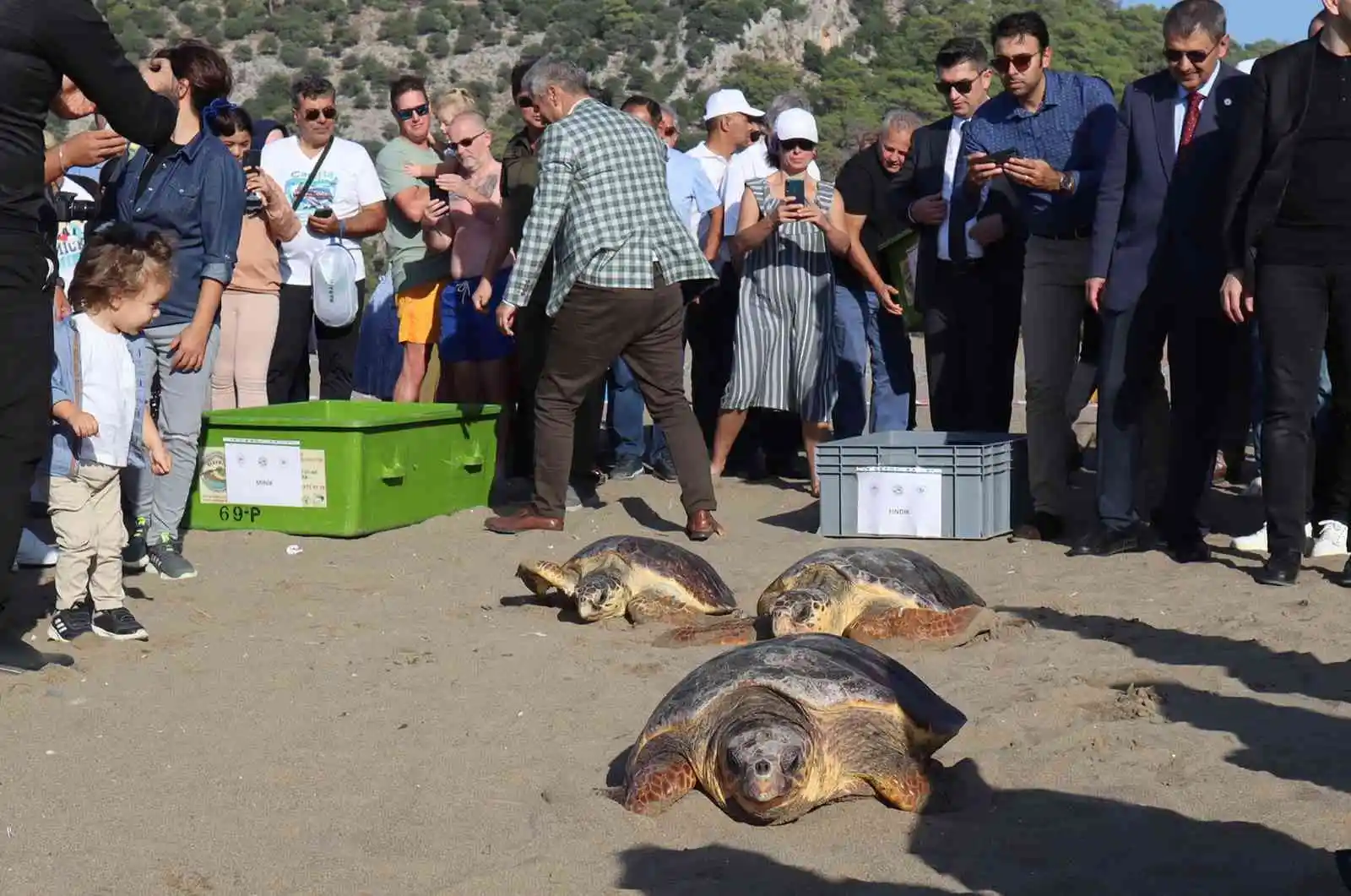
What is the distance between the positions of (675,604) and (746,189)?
2997 millimetres

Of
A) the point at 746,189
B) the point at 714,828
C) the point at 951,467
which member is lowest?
the point at 714,828

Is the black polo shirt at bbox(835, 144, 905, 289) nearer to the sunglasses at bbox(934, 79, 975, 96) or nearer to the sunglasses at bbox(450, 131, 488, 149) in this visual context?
the sunglasses at bbox(934, 79, 975, 96)

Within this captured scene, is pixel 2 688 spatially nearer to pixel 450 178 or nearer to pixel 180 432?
pixel 180 432

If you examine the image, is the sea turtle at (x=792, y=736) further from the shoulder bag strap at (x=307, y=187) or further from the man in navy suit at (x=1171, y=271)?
the shoulder bag strap at (x=307, y=187)

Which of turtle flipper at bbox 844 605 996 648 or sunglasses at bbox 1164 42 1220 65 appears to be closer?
turtle flipper at bbox 844 605 996 648

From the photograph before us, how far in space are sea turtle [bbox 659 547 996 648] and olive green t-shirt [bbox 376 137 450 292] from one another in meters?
3.40

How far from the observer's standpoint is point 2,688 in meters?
4.75

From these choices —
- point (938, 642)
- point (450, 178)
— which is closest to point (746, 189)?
point (450, 178)

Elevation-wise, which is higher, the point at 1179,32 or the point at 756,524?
the point at 1179,32

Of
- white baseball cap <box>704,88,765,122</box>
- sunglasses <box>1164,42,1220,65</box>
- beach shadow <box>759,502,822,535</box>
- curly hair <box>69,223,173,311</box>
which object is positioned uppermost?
white baseball cap <box>704,88,765,122</box>

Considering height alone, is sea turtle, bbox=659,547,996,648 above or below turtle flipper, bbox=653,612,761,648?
above

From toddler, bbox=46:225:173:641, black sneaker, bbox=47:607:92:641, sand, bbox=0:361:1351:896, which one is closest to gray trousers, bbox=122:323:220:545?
sand, bbox=0:361:1351:896

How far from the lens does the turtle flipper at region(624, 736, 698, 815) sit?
3.69 m

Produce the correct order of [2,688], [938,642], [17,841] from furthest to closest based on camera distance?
[938,642], [2,688], [17,841]
